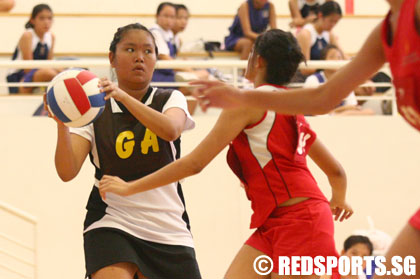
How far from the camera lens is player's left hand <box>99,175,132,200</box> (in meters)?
3.18

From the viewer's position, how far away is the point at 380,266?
2422 mm

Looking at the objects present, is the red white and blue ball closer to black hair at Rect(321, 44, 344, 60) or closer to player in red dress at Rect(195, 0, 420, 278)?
player in red dress at Rect(195, 0, 420, 278)

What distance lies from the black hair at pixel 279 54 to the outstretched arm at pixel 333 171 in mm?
340

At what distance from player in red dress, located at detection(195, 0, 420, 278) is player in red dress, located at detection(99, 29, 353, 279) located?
0.66 m

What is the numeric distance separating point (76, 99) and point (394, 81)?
1446 mm

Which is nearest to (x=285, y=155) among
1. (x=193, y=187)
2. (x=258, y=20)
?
(x=193, y=187)

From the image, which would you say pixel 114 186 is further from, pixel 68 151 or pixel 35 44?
pixel 35 44

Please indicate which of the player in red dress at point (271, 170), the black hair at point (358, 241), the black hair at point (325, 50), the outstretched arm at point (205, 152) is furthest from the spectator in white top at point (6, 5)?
the outstretched arm at point (205, 152)

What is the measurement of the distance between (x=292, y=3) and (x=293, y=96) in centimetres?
634

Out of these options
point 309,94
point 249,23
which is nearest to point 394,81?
point 309,94

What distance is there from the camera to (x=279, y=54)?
10.8 feet

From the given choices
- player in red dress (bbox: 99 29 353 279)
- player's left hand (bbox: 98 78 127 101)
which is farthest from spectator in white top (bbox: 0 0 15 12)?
player in red dress (bbox: 99 29 353 279)

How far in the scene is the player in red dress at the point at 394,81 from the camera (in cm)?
219

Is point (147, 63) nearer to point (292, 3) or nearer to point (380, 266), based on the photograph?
point (380, 266)
